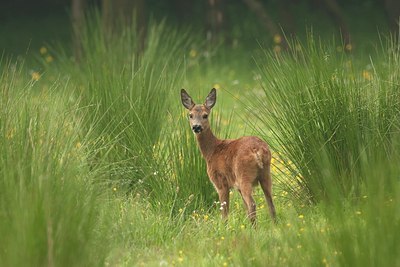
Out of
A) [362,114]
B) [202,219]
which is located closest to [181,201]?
[202,219]

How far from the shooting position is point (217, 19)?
22.4m

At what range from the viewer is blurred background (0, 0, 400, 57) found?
2462 cm

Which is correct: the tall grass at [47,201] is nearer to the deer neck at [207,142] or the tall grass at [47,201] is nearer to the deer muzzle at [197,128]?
the deer muzzle at [197,128]

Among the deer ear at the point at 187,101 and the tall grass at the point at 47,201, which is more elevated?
the deer ear at the point at 187,101

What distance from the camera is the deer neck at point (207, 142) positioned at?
Result: 31.4 feet

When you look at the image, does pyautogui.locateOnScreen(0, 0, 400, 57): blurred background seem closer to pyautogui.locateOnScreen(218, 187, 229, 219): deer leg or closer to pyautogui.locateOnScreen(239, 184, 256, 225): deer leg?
pyautogui.locateOnScreen(218, 187, 229, 219): deer leg

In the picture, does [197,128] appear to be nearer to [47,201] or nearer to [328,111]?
[328,111]

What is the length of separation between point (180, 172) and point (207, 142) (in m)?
0.34

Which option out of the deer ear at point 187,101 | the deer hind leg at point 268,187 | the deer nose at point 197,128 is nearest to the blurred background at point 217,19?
the deer ear at point 187,101

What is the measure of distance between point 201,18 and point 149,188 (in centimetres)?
1984

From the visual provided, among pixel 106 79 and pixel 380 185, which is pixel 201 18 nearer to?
pixel 106 79

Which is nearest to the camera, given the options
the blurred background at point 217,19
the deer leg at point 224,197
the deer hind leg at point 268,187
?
the deer hind leg at point 268,187

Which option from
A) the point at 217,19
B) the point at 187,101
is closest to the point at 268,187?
the point at 187,101

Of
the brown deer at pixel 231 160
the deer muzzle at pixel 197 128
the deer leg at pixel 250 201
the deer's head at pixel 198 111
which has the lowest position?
the deer leg at pixel 250 201
